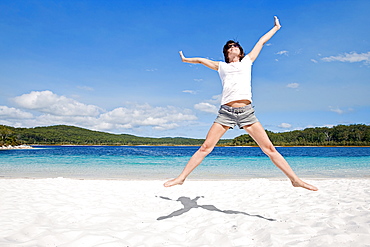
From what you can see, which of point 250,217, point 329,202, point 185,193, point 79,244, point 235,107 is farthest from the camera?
point 185,193

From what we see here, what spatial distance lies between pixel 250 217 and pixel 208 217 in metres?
0.61

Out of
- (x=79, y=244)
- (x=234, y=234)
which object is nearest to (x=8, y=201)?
(x=79, y=244)

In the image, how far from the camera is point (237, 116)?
3.16m

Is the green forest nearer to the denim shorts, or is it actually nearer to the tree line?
the tree line

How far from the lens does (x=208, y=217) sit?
402cm

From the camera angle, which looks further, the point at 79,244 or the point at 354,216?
the point at 354,216

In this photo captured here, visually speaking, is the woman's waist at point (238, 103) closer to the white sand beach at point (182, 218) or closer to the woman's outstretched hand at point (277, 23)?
the woman's outstretched hand at point (277, 23)

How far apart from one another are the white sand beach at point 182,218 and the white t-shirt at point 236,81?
1.61 m

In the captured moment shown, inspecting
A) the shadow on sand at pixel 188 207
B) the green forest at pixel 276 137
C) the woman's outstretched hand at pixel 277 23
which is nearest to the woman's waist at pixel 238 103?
the woman's outstretched hand at pixel 277 23

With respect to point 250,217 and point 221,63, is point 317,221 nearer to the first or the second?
point 250,217

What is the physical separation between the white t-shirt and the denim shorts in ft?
0.34

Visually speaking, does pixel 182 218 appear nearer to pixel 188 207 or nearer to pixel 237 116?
pixel 188 207

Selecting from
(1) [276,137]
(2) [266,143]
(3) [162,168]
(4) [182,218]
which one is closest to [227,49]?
(2) [266,143]

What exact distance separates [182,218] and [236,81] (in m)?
2.20
